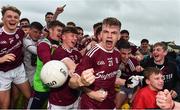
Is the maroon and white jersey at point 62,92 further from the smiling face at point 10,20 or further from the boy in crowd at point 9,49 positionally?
the smiling face at point 10,20

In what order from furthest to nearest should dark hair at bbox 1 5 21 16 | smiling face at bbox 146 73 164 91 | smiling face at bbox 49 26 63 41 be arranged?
smiling face at bbox 49 26 63 41
dark hair at bbox 1 5 21 16
smiling face at bbox 146 73 164 91

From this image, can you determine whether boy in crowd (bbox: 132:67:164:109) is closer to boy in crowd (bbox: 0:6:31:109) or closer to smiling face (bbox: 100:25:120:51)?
smiling face (bbox: 100:25:120:51)

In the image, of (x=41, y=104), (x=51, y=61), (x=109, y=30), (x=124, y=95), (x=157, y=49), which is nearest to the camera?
(x=109, y=30)

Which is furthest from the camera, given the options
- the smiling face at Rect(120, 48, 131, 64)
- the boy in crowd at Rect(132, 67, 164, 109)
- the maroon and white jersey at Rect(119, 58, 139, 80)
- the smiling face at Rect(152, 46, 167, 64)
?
the maroon and white jersey at Rect(119, 58, 139, 80)

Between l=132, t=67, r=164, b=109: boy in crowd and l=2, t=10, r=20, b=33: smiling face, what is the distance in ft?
9.32

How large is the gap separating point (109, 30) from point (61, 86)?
161 centimetres

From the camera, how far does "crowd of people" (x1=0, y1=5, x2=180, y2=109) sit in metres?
6.00

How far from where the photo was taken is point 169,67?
321 inches

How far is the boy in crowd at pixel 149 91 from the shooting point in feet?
21.0

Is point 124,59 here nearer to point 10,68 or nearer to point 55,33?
point 55,33

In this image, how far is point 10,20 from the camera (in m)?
7.44

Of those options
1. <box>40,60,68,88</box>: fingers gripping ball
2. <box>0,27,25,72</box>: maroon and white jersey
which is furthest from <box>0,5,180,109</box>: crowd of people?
<box>40,60,68,88</box>: fingers gripping ball

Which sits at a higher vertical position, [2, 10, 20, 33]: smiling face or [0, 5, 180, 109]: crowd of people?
[2, 10, 20, 33]: smiling face

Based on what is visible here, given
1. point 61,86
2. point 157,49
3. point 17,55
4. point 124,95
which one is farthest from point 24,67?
point 157,49
